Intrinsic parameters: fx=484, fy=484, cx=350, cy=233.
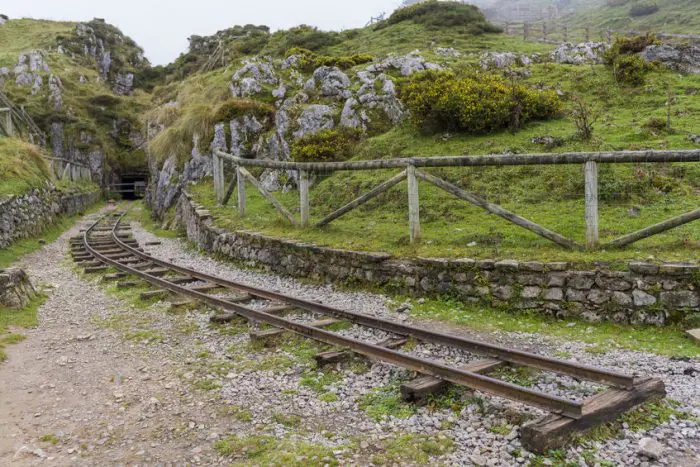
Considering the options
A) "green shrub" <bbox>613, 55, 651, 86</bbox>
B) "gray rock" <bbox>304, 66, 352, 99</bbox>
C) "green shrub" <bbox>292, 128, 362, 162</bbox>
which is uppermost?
"gray rock" <bbox>304, 66, 352, 99</bbox>

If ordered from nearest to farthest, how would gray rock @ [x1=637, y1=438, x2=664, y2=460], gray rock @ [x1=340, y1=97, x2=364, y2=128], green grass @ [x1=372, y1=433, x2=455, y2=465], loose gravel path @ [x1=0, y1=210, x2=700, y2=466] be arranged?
gray rock @ [x1=637, y1=438, x2=664, y2=460], green grass @ [x1=372, y1=433, x2=455, y2=465], loose gravel path @ [x1=0, y1=210, x2=700, y2=466], gray rock @ [x1=340, y1=97, x2=364, y2=128]

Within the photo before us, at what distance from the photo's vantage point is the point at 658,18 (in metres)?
47.8

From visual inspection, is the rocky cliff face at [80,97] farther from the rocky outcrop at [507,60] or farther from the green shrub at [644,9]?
the green shrub at [644,9]

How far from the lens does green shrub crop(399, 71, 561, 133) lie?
43.5 feet

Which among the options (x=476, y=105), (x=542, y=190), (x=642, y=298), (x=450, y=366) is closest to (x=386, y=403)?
(x=450, y=366)

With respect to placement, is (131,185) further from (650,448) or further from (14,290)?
(650,448)

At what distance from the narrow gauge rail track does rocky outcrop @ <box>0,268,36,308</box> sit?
226 centimetres

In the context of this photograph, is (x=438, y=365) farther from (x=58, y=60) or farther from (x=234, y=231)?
(x=58, y=60)

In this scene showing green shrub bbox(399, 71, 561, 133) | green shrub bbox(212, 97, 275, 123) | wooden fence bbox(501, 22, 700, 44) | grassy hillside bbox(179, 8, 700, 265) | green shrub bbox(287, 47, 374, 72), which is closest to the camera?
grassy hillside bbox(179, 8, 700, 265)

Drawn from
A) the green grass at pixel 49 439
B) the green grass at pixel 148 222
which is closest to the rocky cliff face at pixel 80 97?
the green grass at pixel 148 222

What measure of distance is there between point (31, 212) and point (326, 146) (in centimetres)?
1252

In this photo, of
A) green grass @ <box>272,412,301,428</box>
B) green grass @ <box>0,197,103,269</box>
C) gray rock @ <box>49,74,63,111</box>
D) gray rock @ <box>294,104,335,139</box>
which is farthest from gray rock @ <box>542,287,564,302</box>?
gray rock @ <box>49,74,63,111</box>

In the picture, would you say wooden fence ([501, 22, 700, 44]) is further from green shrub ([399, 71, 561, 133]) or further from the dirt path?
the dirt path

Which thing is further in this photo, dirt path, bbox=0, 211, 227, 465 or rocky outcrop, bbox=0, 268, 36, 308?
rocky outcrop, bbox=0, 268, 36, 308
